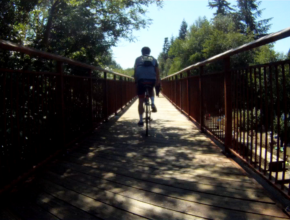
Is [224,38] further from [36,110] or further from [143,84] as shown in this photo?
[36,110]

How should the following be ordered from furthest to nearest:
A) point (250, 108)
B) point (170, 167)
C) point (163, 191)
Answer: point (170, 167)
point (250, 108)
point (163, 191)

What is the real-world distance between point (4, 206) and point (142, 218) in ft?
3.79

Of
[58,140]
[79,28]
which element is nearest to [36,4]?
[79,28]

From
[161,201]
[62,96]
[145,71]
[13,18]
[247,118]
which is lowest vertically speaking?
[161,201]

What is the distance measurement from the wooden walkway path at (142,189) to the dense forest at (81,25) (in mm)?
5161

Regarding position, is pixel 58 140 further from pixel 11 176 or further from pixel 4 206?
pixel 4 206

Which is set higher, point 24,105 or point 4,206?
point 24,105

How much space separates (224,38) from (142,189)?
26169mm

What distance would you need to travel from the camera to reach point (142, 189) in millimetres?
2869

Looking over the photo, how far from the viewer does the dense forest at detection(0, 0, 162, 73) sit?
840 cm

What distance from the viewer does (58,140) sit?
4043 mm

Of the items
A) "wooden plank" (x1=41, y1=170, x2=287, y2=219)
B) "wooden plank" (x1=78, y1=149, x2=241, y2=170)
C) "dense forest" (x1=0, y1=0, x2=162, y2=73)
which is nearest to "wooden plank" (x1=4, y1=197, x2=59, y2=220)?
"wooden plank" (x1=41, y1=170, x2=287, y2=219)

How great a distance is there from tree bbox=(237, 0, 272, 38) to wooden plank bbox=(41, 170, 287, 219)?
4840 centimetres

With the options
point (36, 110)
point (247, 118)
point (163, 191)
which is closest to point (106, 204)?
point (163, 191)
